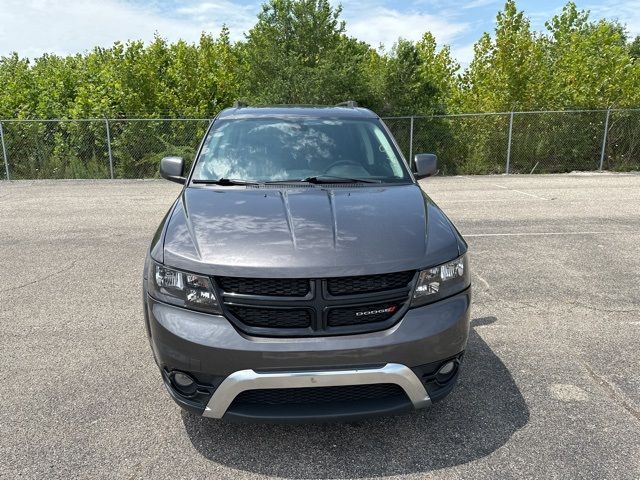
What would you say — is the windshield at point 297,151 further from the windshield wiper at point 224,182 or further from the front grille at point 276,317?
the front grille at point 276,317

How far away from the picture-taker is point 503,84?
56.6ft

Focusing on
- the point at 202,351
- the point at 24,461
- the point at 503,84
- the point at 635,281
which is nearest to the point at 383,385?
the point at 202,351

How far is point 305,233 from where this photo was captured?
267 cm

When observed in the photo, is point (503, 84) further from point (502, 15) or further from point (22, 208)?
point (22, 208)

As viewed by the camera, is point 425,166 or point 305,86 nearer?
point 425,166

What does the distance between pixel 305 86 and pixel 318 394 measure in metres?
13.5

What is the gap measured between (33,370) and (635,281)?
18.5 ft

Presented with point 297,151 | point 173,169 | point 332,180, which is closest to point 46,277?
point 173,169

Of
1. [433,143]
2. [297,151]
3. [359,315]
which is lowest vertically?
[359,315]

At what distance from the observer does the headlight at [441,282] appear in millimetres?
2550

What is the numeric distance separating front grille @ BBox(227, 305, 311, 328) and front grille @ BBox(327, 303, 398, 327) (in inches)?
4.8

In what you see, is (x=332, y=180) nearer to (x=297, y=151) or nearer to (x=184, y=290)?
(x=297, y=151)

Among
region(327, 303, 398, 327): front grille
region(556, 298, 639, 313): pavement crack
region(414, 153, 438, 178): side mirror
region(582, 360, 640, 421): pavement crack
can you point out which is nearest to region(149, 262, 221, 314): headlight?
region(327, 303, 398, 327): front grille

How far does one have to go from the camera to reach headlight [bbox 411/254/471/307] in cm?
255
